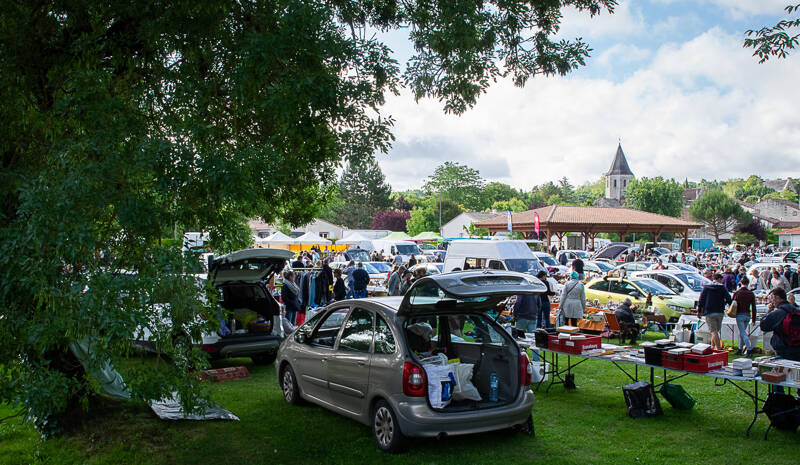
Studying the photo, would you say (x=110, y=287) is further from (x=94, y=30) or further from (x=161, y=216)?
(x=94, y=30)

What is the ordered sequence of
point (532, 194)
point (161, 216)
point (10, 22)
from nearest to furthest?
point (161, 216)
point (10, 22)
point (532, 194)

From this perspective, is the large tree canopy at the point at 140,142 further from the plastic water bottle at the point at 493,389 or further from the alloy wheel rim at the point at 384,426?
the plastic water bottle at the point at 493,389

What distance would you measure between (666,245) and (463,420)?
61.1 metres

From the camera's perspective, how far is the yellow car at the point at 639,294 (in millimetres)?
15531

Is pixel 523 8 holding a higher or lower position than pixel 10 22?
higher

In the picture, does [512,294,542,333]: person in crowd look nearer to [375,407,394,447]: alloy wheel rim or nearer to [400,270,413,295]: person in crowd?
[400,270,413,295]: person in crowd

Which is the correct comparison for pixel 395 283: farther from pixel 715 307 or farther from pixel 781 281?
pixel 781 281

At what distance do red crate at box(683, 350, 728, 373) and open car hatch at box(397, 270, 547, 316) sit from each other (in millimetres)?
2190

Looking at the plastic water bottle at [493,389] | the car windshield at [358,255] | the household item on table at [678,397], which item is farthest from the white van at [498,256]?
the car windshield at [358,255]

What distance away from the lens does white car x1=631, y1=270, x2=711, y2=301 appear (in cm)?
1778

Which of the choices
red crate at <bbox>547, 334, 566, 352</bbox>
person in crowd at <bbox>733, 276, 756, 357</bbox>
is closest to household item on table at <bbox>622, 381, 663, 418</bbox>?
red crate at <bbox>547, 334, 566, 352</bbox>

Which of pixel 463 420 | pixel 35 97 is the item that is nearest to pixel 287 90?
pixel 35 97

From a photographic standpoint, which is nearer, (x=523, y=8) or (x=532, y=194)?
(x=523, y=8)

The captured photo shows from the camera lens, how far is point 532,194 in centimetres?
14738
